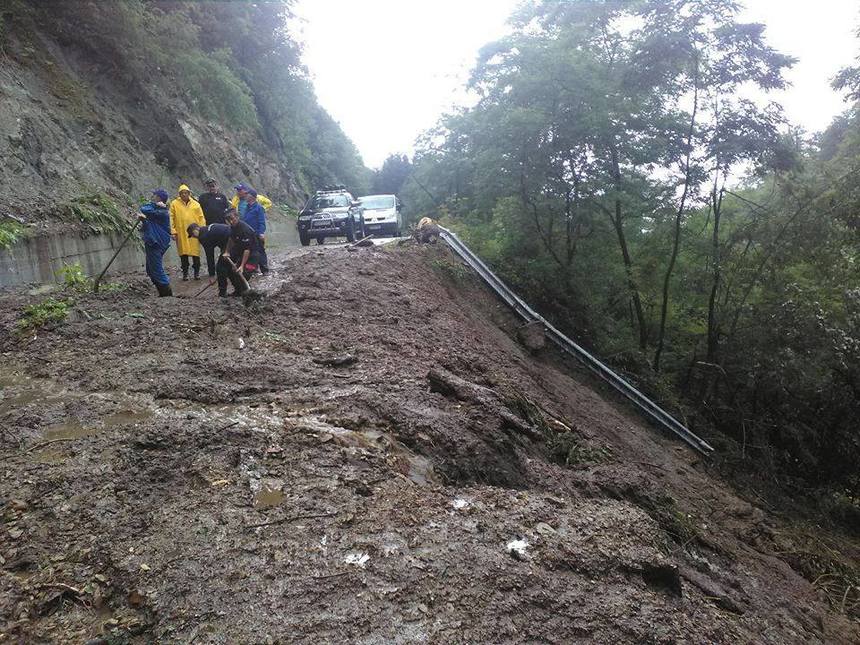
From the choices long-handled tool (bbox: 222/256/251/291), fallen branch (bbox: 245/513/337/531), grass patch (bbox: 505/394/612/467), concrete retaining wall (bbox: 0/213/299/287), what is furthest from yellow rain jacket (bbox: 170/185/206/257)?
fallen branch (bbox: 245/513/337/531)

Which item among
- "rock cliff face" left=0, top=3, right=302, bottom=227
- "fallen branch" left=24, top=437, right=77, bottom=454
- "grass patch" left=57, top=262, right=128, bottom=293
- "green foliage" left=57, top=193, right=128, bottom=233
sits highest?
"rock cliff face" left=0, top=3, right=302, bottom=227

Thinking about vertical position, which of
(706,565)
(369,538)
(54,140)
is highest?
(54,140)

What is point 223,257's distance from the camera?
787cm

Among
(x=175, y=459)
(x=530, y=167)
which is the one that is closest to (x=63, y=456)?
(x=175, y=459)

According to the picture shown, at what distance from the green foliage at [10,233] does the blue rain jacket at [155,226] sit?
2.54 m

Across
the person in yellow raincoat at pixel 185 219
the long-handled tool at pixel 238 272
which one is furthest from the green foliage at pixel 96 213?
the long-handled tool at pixel 238 272

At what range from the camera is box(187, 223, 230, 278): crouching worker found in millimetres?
8852

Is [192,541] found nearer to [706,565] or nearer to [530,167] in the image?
[706,565]

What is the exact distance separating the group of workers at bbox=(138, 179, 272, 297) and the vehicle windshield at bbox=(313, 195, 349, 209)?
22.5 ft

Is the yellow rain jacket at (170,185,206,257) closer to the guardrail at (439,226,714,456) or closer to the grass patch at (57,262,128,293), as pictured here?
the grass patch at (57,262,128,293)

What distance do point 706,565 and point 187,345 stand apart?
211 inches

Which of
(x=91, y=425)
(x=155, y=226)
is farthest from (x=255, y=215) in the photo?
(x=91, y=425)

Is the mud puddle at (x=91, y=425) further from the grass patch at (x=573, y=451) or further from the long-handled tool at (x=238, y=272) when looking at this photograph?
the grass patch at (x=573, y=451)

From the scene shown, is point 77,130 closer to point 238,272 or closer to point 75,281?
point 75,281
